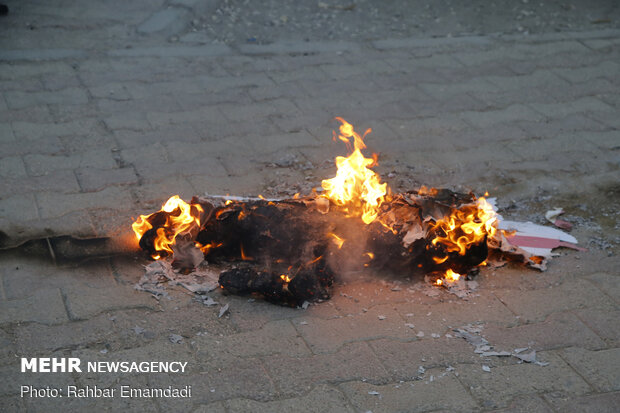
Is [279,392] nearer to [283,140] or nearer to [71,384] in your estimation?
[71,384]

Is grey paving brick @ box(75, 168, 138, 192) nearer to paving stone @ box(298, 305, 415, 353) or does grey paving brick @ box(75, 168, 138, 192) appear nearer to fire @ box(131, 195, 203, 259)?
fire @ box(131, 195, 203, 259)

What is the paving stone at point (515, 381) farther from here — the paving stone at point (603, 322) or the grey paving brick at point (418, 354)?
the paving stone at point (603, 322)

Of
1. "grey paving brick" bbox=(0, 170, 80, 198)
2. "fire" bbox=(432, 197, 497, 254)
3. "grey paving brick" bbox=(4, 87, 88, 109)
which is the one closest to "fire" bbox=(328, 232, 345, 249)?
"fire" bbox=(432, 197, 497, 254)

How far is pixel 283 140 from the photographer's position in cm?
580

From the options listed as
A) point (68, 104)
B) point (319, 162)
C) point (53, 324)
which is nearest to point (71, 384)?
point (53, 324)

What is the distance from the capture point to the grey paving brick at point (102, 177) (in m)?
4.94

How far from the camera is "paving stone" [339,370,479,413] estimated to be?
3.14 m

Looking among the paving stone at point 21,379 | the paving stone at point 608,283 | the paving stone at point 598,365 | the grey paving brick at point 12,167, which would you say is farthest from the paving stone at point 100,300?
the paving stone at point 608,283

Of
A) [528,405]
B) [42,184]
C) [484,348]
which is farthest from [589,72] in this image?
[42,184]

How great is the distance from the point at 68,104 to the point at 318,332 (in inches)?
148

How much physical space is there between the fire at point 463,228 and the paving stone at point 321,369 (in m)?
0.93

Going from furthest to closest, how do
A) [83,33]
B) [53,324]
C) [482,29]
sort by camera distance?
[482,29]
[83,33]
[53,324]

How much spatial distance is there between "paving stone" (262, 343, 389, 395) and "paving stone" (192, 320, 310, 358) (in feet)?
0.19

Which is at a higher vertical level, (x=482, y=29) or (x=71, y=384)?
(x=482, y=29)
